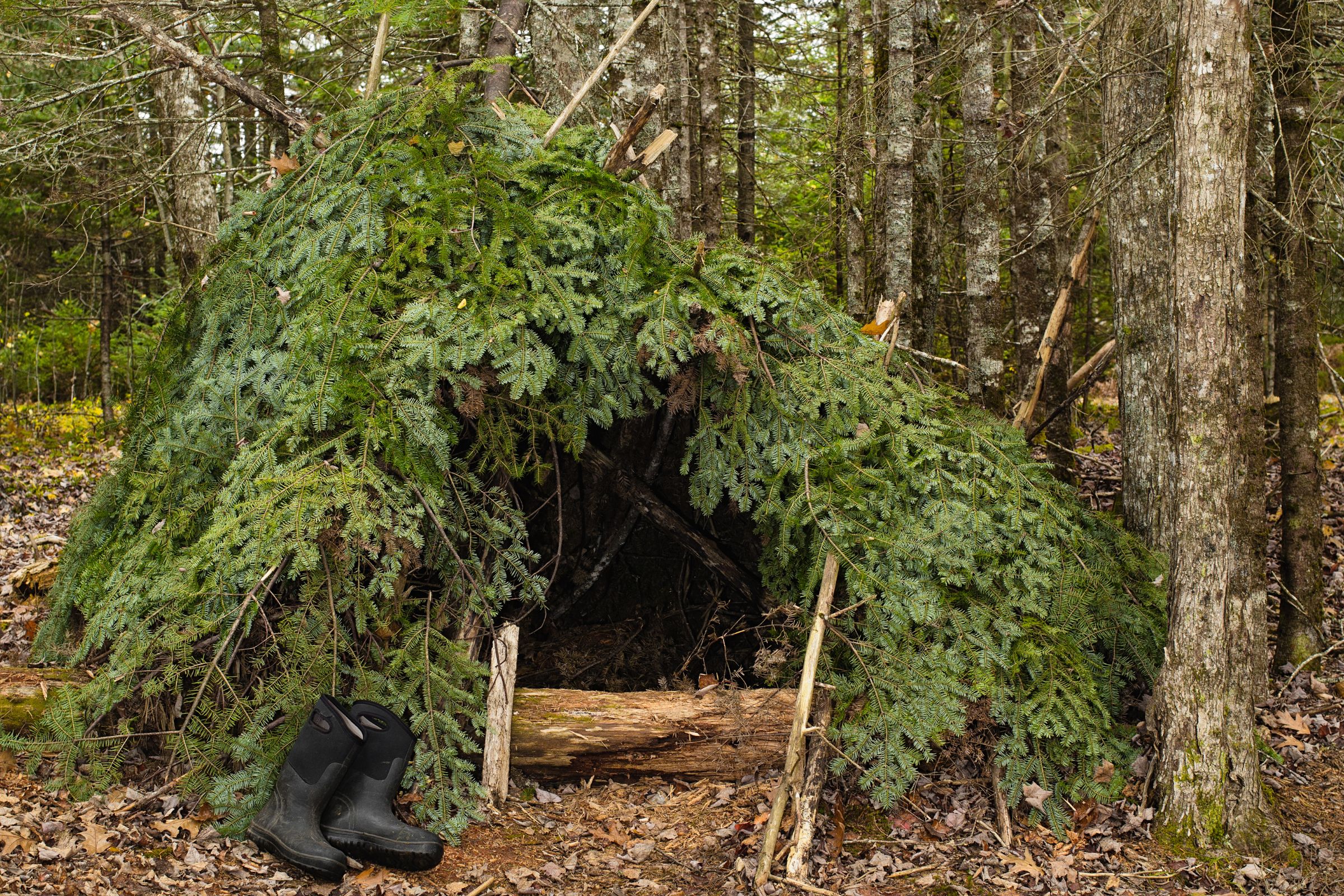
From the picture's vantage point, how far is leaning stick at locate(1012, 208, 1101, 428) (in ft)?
17.7

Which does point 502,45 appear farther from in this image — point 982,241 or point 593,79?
point 982,241

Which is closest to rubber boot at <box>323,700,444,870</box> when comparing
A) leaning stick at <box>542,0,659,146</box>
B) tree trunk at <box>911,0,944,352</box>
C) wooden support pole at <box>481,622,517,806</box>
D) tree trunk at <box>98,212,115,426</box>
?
wooden support pole at <box>481,622,517,806</box>

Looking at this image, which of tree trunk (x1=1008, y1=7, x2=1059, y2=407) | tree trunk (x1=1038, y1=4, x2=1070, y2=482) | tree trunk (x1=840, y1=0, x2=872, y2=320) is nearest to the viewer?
tree trunk (x1=1038, y1=4, x2=1070, y2=482)

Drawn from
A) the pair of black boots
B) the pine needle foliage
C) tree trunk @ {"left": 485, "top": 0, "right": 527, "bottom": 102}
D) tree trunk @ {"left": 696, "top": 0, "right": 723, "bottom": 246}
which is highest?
tree trunk @ {"left": 696, "top": 0, "right": 723, "bottom": 246}

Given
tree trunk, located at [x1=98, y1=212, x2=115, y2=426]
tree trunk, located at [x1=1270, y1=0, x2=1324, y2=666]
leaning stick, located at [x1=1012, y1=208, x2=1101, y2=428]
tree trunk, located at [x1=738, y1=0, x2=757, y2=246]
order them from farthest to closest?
tree trunk, located at [x1=98, y1=212, x2=115, y2=426] < tree trunk, located at [x1=738, y1=0, x2=757, y2=246] < leaning stick, located at [x1=1012, y1=208, x2=1101, y2=428] < tree trunk, located at [x1=1270, y1=0, x2=1324, y2=666]

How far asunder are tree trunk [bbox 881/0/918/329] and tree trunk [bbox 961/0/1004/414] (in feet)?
1.55

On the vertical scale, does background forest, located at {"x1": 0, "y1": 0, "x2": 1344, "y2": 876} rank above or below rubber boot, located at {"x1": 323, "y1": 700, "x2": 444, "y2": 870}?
above

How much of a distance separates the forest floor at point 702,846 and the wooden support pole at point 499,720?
0.48ft

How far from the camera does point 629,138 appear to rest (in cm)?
438

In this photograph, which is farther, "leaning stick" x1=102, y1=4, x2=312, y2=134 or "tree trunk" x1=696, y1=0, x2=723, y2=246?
"tree trunk" x1=696, y1=0, x2=723, y2=246

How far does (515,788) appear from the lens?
13.8 ft

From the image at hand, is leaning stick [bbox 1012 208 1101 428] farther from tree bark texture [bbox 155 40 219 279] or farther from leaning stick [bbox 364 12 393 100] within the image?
tree bark texture [bbox 155 40 219 279]

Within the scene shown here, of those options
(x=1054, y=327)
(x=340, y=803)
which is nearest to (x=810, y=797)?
(x=340, y=803)

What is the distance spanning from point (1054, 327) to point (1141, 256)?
70 centimetres
